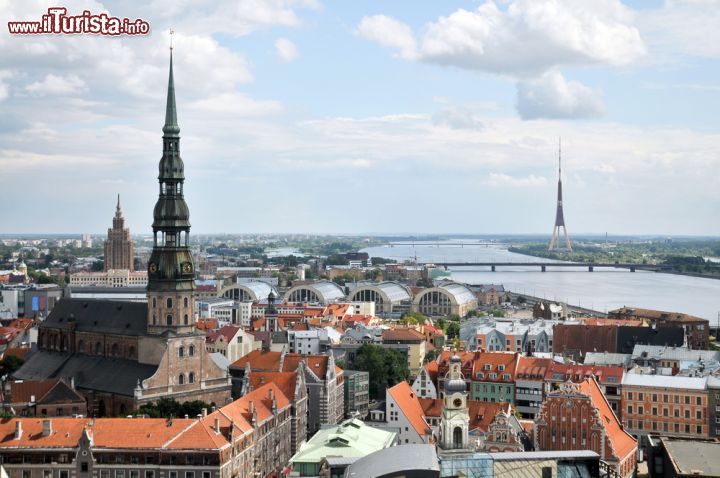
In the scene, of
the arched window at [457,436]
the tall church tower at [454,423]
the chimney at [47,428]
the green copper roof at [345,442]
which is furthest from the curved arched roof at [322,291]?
the arched window at [457,436]

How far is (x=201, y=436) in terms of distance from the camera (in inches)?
1726

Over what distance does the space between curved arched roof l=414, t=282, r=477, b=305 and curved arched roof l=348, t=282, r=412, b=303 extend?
169 inches

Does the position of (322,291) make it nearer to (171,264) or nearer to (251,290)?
(251,290)

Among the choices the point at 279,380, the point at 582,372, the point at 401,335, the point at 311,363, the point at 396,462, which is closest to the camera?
the point at 396,462

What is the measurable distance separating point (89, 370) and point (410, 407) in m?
22.2

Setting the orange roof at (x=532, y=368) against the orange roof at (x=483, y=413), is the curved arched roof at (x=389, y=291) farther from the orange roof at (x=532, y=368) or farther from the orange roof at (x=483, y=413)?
the orange roof at (x=483, y=413)

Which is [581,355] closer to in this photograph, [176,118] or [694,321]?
[694,321]

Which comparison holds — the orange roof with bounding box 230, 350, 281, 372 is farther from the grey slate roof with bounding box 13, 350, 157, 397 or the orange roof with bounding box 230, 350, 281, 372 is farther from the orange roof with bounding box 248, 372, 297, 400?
Answer: the grey slate roof with bounding box 13, 350, 157, 397

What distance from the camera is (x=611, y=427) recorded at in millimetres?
49656

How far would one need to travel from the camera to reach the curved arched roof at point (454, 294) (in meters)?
153

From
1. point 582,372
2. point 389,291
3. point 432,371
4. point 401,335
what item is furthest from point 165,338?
point 389,291

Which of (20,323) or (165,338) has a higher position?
(165,338)

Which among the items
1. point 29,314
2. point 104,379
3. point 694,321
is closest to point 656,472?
point 104,379

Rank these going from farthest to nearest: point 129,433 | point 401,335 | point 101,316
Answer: point 401,335 → point 101,316 → point 129,433
